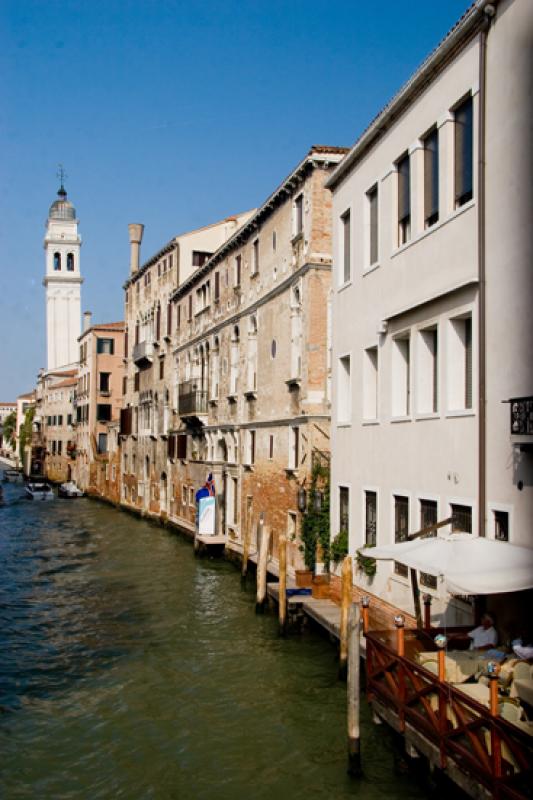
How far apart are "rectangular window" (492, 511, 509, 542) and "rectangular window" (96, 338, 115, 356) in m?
42.5

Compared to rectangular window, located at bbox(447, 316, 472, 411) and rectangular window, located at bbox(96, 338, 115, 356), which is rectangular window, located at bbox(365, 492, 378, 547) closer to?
rectangular window, located at bbox(447, 316, 472, 411)

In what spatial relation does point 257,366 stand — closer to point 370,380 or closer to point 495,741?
point 370,380

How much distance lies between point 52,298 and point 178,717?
7271cm

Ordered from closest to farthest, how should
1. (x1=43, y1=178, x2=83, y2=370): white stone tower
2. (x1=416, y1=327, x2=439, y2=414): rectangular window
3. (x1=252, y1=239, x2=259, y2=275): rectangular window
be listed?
(x1=416, y1=327, x2=439, y2=414): rectangular window, (x1=252, y1=239, x2=259, y2=275): rectangular window, (x1=43, y1=178, x2=83, y2=370): white stone tower

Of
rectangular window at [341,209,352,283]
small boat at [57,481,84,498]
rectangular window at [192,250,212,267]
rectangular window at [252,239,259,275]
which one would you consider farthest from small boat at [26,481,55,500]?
rectangular window at [341,209,352,283]

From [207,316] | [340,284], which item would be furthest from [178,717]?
[207,316]

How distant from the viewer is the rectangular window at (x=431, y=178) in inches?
413

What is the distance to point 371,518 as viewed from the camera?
12578mm

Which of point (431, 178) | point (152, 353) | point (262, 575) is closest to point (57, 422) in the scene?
point (152, 353)

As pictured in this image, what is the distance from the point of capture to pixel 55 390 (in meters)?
63.5

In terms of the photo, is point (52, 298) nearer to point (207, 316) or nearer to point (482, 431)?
point (207, 316)

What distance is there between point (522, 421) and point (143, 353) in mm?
28952

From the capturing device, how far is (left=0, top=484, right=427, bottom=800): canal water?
8.49 metres

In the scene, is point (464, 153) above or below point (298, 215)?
below
